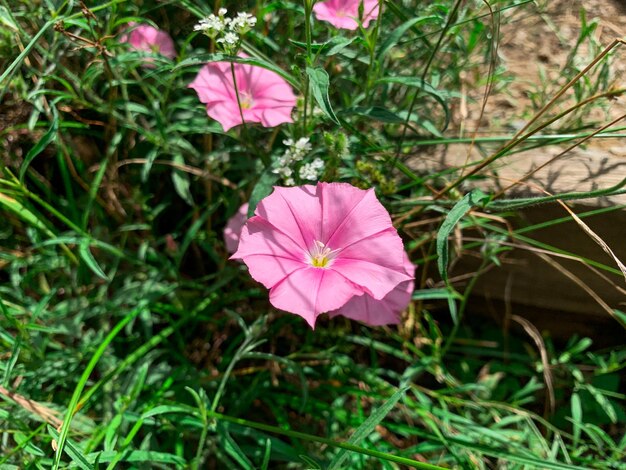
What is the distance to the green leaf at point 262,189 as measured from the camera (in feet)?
4.20

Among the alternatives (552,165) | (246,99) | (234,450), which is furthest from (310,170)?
(552,165)

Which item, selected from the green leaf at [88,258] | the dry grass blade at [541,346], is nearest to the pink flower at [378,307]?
the dry grass blade at [541,346]

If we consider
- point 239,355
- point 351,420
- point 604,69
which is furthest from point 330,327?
point 604,69

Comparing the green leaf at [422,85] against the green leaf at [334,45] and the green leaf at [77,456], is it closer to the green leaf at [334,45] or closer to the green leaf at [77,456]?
the green leaf at [334,45]

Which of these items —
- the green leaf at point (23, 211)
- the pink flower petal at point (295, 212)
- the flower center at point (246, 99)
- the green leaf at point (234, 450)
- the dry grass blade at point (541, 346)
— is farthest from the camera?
the dry grass blade at point (541, 346)

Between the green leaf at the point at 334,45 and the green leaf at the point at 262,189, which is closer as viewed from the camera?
the green leaf at the point at 334,45

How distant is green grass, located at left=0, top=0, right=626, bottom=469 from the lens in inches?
53.1

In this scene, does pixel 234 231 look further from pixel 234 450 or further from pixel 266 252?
pixel 234 450

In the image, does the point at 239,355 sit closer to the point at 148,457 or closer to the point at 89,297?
the point at 148,457

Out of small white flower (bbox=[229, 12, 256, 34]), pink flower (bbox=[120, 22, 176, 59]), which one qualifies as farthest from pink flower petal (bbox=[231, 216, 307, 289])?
pink flower (bbox=[120, 22, 176, 59])

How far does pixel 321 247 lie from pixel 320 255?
0.06 feet

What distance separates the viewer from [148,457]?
125 cm

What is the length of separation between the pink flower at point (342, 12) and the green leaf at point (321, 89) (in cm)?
29

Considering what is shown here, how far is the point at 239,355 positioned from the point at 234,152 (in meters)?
0.65
